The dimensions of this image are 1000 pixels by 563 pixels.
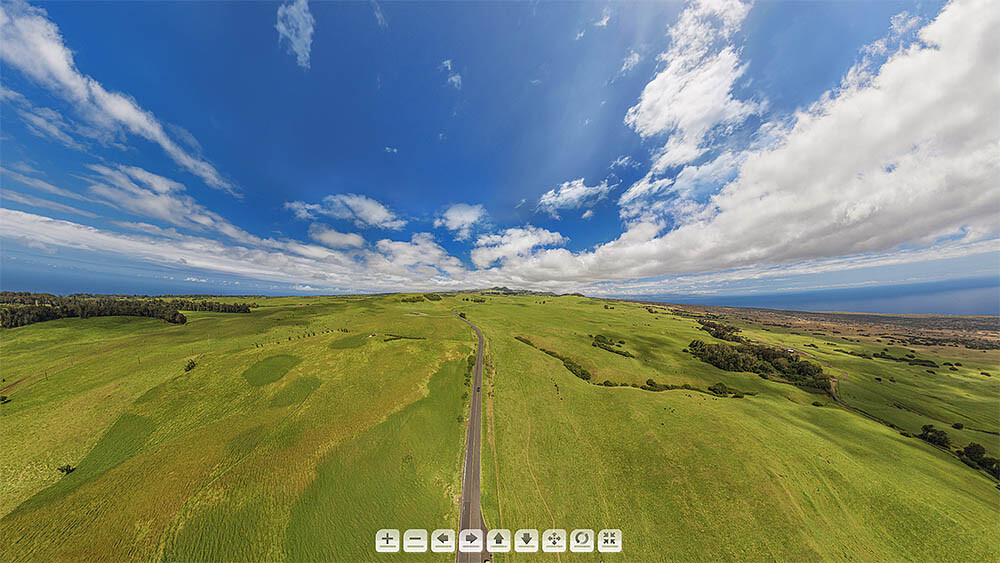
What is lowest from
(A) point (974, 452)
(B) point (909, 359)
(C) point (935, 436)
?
(A) point (974, 452)

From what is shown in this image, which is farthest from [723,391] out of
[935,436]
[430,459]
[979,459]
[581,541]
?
[430,459]

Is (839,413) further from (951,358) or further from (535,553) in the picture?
(951,358)

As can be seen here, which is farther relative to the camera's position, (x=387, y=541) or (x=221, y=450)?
(x=221, y=450)

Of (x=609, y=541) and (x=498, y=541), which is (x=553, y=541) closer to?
(x=498, y=541)

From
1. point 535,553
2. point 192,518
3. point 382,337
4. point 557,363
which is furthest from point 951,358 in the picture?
point 192,518

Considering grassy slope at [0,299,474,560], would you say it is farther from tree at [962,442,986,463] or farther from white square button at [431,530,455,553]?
tree at [962,442,986,463]

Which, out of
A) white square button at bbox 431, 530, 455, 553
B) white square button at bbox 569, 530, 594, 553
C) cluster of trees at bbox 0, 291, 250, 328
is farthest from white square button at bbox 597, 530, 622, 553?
cluster of trees at bbox 0, 291, 250, 328
